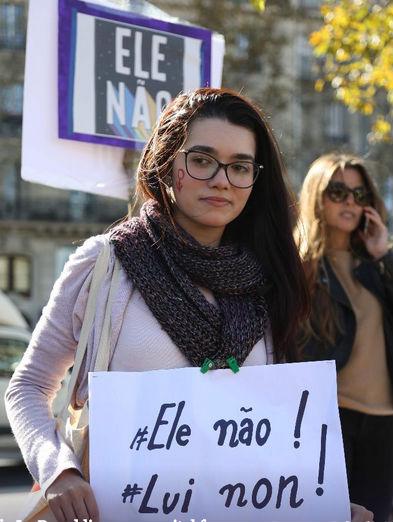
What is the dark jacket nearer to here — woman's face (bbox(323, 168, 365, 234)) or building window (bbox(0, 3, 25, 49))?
woman's face (bbox(323, 168, 365, 234))

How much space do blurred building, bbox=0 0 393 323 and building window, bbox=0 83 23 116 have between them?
30 millimetres

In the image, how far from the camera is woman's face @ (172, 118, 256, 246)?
236 centimetres

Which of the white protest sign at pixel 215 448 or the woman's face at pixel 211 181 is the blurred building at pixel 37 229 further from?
the white protest sign at pixel 215 448

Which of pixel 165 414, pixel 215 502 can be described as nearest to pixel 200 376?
pixel 165 414

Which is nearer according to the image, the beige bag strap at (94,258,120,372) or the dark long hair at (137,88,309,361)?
the beige bag strap at (94,258,120,372)

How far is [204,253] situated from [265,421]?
411 millimetres

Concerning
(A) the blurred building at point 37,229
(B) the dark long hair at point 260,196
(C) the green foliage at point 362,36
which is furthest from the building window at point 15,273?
(B) the dark long hair at point 260,196

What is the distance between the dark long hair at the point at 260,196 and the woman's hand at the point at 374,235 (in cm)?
145

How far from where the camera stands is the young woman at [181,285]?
2.25 m

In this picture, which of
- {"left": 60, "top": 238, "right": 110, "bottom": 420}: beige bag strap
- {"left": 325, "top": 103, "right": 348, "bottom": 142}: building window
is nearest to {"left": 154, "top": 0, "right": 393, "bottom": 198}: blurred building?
{"left": 325, "top": 103, "right": 348, "bottom": 142}: building window

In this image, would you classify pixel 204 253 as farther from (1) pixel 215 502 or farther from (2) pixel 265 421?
(1) pixel 215 502

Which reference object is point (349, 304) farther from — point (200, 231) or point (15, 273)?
point (15, 273)

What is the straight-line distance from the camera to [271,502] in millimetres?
2191

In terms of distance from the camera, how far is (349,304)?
12.7 ft
